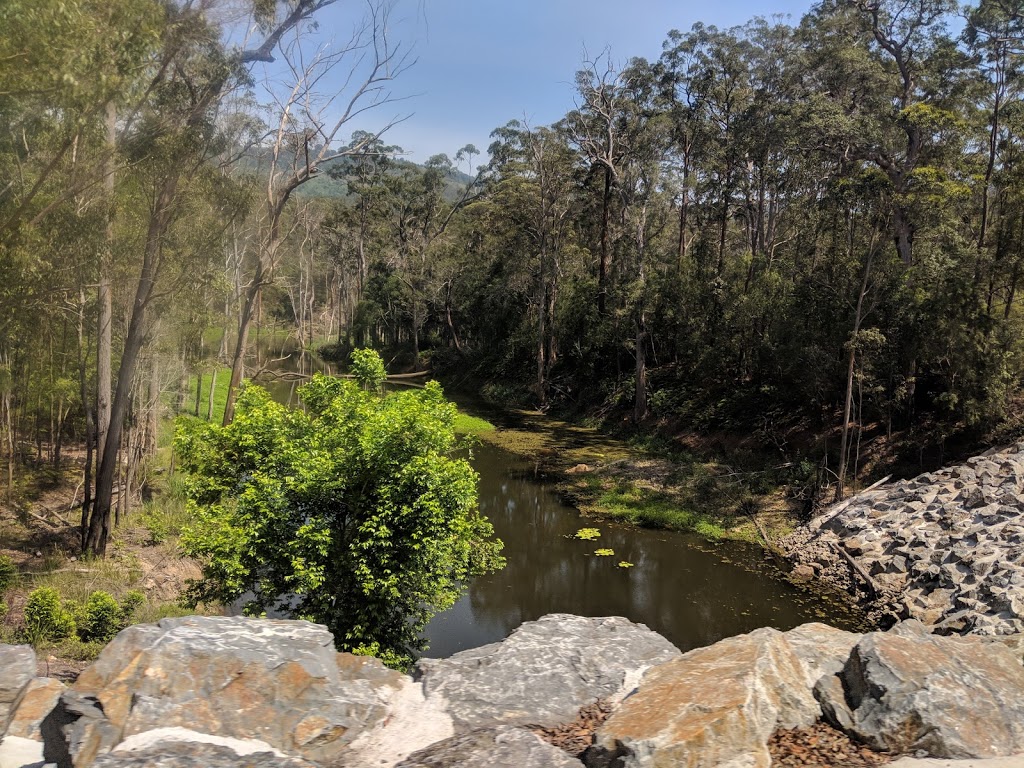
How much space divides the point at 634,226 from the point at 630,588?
812 inches

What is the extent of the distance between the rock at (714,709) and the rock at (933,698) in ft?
1.60

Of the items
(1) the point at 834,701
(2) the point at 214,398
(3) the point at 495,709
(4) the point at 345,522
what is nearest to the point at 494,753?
(3) the point at 495,709

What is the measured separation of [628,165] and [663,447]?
40.0ft

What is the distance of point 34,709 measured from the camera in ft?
19.9

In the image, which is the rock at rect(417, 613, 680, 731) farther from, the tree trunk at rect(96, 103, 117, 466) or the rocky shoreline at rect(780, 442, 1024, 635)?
the tree trunk at rect(96, 103, 117, 466)

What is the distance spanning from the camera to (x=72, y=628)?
1071cm

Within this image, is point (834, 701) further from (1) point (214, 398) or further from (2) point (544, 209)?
(1) point (214, 398)

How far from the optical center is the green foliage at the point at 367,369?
11797 mm

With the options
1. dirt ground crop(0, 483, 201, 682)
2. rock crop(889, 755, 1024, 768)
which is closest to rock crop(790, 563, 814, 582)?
rock crop(889, 755, 1024, 768)

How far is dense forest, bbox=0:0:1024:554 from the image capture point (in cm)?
1213

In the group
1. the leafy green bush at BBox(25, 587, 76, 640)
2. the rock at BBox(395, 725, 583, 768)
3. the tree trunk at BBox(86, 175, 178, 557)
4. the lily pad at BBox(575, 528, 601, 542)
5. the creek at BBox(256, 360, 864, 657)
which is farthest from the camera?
the lily pad at BBox(575, 528, 601, 542)

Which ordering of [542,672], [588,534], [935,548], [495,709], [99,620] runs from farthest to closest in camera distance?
[588,534]
[935,548]
[99,620]
[542,672]
[495,709]

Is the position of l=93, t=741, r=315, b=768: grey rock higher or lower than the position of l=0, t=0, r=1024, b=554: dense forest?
lower

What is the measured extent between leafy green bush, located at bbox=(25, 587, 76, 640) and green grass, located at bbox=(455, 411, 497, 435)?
20.3 m
